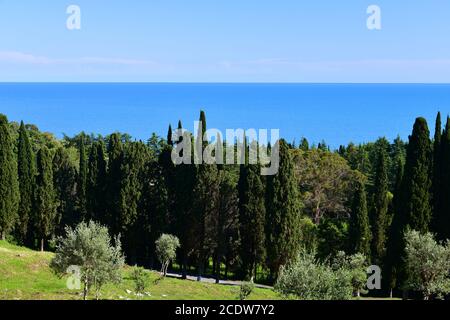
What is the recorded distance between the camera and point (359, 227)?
4425 centimetres

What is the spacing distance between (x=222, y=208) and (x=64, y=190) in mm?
20178

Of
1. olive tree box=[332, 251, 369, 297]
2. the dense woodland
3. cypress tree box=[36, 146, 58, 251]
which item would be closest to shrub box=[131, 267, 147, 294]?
olive tree box=[332, 251, 369, 297]

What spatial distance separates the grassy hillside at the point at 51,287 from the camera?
84.1 ft

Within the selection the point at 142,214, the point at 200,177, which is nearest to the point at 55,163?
the point at 142,214

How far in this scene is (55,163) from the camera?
58312 millimetres

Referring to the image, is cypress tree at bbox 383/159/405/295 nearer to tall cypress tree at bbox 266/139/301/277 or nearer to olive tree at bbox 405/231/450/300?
tall cypress tree at bbox 266/139/301/277

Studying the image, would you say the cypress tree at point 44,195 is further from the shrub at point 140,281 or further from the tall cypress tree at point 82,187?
the shrub at point 140,281

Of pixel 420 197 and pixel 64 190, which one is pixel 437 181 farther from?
pixel 64 190

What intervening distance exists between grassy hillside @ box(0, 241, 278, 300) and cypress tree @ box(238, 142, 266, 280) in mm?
6214

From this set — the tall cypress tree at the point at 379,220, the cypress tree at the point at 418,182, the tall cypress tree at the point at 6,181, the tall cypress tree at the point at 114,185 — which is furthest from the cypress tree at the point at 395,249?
the tall cypress tree at the point at 6,181

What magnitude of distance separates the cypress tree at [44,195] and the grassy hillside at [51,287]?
15096mm

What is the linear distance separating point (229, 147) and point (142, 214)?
529 inches

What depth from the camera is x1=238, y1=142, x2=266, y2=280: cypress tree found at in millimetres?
43469
